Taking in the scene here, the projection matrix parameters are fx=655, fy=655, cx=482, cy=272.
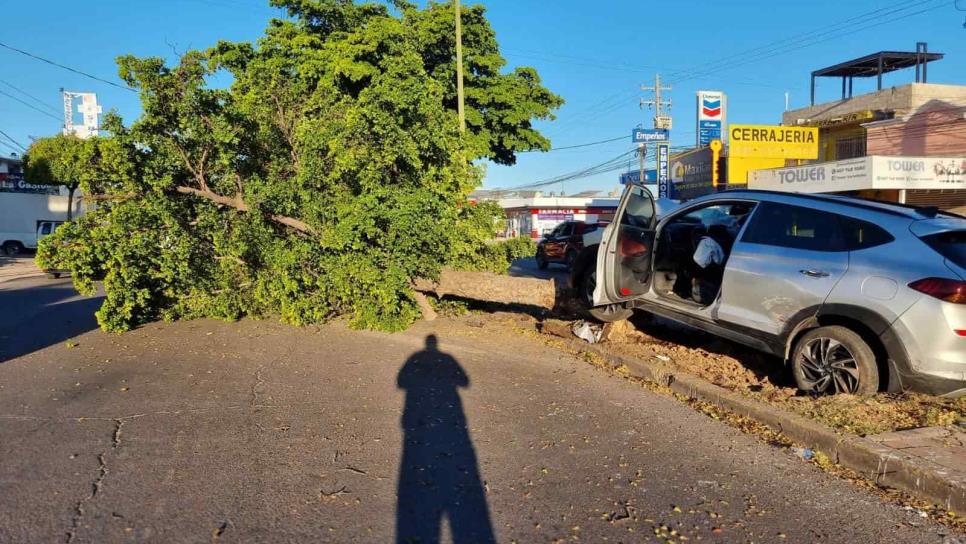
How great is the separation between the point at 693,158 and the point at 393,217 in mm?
24374

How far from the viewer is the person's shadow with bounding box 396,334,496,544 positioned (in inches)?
142

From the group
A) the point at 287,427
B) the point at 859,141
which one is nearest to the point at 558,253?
the point at 859,141

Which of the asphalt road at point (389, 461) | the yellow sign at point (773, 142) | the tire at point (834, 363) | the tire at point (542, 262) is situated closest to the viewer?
the asphalt road at point (389, 461)

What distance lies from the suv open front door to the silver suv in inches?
0.6

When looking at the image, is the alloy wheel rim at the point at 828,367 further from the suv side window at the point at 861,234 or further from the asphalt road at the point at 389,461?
the asphalt road at the point at 389,461

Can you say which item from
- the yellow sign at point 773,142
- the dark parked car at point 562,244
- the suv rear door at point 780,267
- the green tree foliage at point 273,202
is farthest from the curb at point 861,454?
the yellow sign at point 773,142

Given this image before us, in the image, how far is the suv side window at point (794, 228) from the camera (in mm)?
5504

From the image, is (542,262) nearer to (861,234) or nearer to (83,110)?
(861,234)

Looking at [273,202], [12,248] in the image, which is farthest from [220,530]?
[12,248]

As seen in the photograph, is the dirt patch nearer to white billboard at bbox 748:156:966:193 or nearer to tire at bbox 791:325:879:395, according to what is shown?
tire at bbox 791:325:879:395

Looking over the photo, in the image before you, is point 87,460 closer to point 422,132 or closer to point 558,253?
point 422,132

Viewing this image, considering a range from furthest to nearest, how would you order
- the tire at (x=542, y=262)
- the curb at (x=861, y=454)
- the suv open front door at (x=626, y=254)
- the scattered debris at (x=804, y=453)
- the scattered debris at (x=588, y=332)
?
the tire at (x=542, y=262) → the scattered debris at (x=588, y=332) → the suv open front door at (x=626, y=254) → the scattered debris at (x=804, y=453) → the curb at (x=861, y=454)

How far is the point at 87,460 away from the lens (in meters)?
4.62

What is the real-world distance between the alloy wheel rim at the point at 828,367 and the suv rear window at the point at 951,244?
38.9 inches
